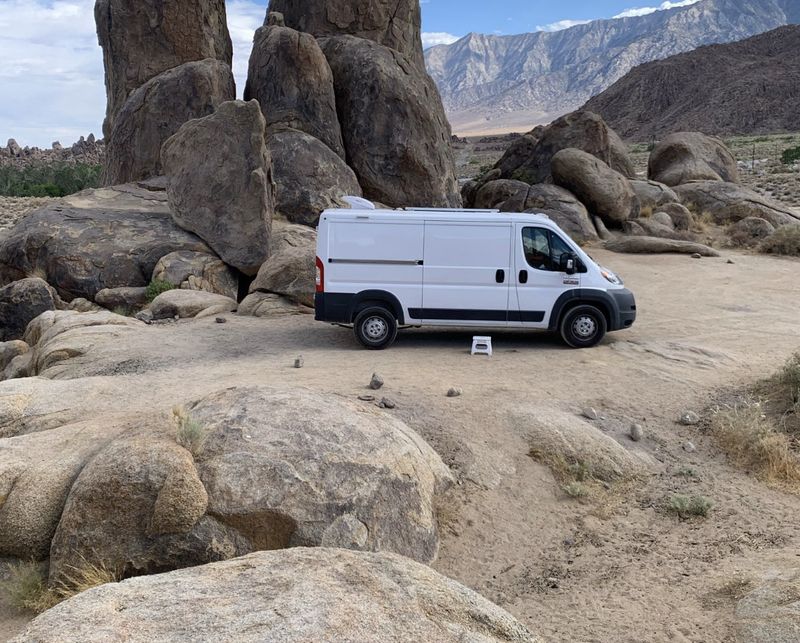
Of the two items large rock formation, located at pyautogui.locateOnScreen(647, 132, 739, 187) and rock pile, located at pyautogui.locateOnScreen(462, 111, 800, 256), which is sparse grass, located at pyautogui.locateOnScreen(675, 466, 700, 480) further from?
large rock formation, located at pyautogui.locateOnScreen(647, 132, 739, 187)

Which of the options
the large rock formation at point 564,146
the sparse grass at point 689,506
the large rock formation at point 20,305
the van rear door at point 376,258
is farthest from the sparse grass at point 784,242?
the large rock formation at point 20,305

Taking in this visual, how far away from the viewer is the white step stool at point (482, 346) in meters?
12.5

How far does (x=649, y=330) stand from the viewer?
14.4 m

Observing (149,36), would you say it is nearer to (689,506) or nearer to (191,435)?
(191,435)

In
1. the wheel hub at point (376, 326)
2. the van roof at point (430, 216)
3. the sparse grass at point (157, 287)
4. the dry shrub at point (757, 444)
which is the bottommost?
the dry shrub at point (757, 444)

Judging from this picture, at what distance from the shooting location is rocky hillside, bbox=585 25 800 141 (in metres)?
99.1

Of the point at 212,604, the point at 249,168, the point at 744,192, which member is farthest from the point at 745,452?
the point at 744,192

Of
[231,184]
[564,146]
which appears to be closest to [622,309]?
[231,184]

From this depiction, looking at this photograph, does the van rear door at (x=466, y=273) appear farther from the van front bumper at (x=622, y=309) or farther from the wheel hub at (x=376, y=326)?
the van front bumper at (x=622, y=309)

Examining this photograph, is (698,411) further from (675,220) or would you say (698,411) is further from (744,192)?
(744,192)

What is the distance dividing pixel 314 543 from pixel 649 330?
9.81 metres

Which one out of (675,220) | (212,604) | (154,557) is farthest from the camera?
(675,220)

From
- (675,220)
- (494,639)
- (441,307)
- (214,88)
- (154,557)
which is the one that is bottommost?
(154,557)

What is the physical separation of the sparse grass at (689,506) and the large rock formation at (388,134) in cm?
1734
